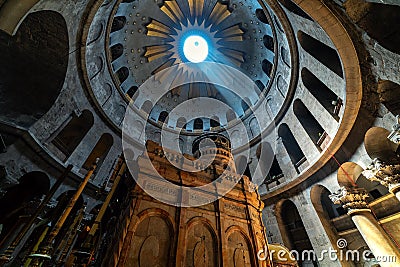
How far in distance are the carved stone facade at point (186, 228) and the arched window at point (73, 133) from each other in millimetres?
9753

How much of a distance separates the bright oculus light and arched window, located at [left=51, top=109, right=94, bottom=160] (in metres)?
13.3

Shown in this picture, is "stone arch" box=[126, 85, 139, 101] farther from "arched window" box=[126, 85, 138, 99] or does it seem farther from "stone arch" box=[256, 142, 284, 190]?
"stone arch" box=[256, 142, 284, 190]

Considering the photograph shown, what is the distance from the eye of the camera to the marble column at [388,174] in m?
7.75

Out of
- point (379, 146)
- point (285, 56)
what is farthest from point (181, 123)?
point (379, 146)

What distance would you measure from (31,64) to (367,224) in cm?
1696

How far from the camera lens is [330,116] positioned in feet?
34.8

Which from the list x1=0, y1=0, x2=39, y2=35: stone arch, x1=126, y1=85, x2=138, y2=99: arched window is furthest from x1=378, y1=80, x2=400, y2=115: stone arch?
x1=126, y1=85, x2=138, y2=99: arched window

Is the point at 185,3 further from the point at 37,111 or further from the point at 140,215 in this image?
the point at 140,215

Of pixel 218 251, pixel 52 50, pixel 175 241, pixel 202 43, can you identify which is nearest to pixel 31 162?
pixel 52 50

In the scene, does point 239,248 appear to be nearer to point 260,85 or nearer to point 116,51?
point 260,85

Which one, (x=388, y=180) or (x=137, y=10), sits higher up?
(x=137, y=10)

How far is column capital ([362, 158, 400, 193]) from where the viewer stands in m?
7.77

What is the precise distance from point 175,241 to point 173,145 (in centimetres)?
1627

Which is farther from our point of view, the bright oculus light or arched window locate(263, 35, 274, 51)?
the bright oculus light
